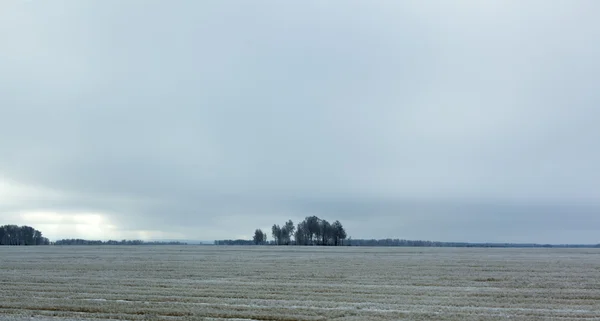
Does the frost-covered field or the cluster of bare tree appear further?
the cluster of bare tree

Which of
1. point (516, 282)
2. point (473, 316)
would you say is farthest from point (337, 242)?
point (473, 316)

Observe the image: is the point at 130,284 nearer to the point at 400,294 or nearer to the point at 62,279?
the point at 62,279

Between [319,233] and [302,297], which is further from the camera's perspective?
[319,233]

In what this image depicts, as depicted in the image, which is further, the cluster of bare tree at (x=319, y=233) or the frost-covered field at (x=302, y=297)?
the cluster of bare tree at (x=319, y=233)

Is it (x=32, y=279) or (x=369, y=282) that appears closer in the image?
(x=369, y=282)

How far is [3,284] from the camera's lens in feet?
89.4

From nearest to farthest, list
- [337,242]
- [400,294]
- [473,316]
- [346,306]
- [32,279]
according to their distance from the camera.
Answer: [473,316]
[346,306]
[400,294]
[32,279]
[337,242]

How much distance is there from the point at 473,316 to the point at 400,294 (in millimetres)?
6036

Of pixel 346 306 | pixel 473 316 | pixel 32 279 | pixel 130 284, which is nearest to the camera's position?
pixel 473 316

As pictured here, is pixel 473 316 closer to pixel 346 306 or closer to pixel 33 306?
pixel 346 306

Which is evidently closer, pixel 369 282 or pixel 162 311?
pixel 162 311

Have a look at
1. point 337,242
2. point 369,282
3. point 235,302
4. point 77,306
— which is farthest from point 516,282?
point 337,242

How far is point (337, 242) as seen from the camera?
7584 inches

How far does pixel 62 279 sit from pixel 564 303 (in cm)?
2505
